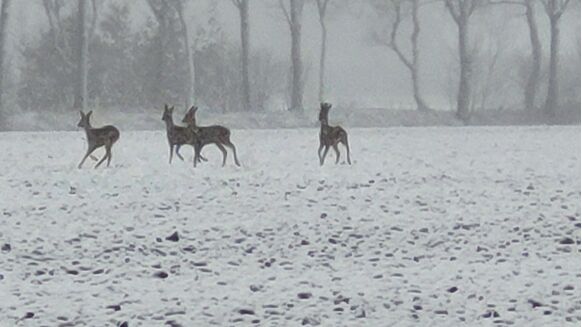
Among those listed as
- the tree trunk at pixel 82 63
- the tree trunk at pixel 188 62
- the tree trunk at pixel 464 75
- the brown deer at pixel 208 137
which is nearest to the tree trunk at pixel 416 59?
the tree trunk at pixel 464 75

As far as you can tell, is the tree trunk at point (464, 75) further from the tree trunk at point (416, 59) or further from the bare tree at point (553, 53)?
the bare tree at point (553, 53)

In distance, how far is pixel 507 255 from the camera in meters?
13.0

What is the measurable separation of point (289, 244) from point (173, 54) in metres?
43.2

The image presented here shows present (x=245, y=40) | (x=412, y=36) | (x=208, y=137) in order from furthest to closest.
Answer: (x=412, y=36) → (x=245, y=40) → (x=208, y=137)

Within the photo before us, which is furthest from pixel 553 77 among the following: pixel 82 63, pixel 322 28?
pixel 82 63

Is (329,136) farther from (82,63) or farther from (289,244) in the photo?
(82,63)

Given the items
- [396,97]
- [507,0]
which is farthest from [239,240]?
[396,97]

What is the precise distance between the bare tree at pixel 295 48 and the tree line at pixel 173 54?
0.06 metres

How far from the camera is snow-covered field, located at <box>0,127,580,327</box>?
1064 cm

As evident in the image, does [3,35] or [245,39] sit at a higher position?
[245,39]

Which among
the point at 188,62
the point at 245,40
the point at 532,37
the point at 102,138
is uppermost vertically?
the point at 532,37

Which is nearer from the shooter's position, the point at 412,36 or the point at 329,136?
the point at 329,136

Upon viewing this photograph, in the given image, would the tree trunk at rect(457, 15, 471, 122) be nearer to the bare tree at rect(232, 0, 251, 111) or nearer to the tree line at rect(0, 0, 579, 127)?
the tree line at rect(0, 0, 579, 127)

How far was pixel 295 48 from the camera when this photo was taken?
172 feet
